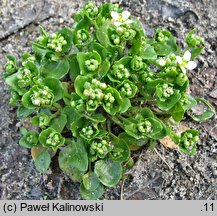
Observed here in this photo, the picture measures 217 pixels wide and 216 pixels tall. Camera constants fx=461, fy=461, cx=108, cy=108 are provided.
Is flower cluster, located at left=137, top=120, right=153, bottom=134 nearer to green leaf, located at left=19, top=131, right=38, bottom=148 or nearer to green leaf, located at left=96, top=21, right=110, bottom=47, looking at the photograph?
green leaf, located at left=96, top=21, right=110, bottom=47

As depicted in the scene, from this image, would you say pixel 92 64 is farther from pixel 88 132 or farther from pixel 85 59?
pixel 88 132

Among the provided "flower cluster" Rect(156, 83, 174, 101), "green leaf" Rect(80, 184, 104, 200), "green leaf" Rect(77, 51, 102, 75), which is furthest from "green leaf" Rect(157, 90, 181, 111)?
"green leaf" Rect(80, 184, 104, 200)

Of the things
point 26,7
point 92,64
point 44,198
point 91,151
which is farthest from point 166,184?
point 26,7

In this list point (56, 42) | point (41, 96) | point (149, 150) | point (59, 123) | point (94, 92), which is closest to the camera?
point (94, 92)

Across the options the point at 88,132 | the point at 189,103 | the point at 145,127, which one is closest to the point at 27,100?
the point at 88,132

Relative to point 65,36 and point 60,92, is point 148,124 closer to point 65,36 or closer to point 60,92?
point 60,92

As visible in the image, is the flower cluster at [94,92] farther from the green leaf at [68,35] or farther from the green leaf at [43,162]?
the green leaf at [43,162]

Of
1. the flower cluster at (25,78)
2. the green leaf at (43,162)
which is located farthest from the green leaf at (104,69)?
the green leaf at (43,162)
